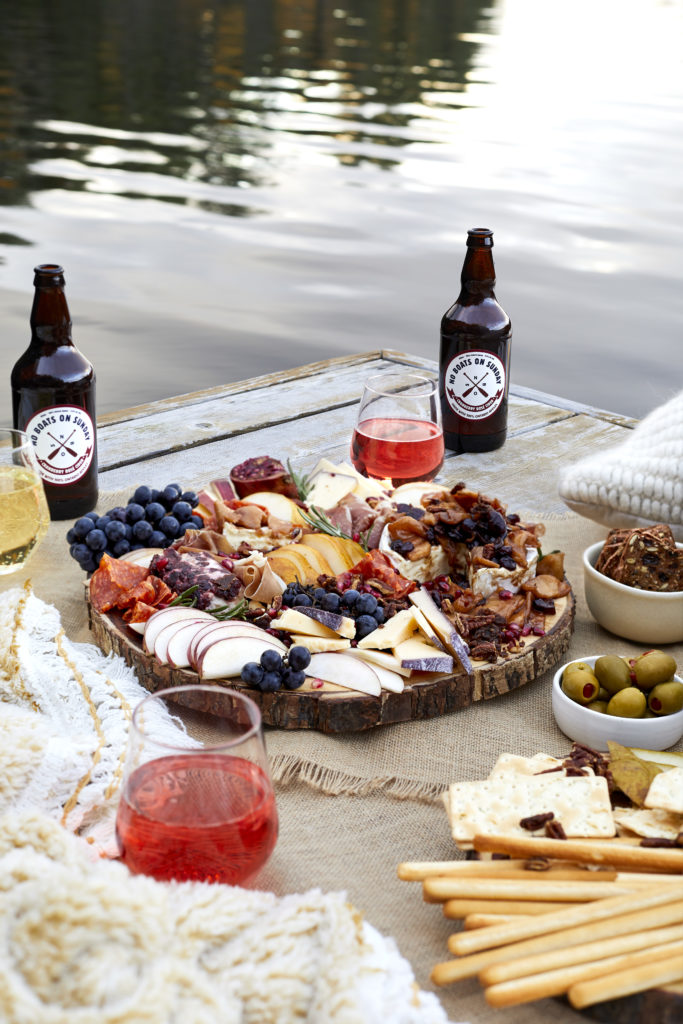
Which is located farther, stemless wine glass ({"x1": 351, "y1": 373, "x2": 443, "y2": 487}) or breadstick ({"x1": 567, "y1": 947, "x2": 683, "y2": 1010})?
stemless wine glass ({"x1": 351, "y1": 373, "x2": 443, "y2": 487})

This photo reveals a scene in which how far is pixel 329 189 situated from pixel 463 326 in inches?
324

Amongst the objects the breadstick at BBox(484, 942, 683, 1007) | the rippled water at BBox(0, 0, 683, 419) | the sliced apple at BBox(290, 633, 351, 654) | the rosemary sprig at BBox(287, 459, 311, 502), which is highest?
the breadstick at BBox(484, 942, 683, 1007)

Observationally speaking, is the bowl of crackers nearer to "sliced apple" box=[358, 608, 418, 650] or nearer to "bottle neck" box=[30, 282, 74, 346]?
"sliced apple" box=[358, 608, 418, 650]

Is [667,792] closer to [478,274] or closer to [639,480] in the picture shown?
[639,480]

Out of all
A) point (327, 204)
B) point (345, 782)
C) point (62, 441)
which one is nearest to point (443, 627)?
point (345, 782)

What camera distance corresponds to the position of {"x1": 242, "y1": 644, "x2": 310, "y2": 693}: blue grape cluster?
1.47 m

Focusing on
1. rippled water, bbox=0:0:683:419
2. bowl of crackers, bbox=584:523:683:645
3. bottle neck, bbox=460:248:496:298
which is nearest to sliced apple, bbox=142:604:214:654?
bowl of crackers, bbox=584:523:683:645

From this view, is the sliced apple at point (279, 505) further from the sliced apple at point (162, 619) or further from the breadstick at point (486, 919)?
the breadstick at point (486, 919)

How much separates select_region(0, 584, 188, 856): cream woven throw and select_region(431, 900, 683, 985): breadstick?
40cm

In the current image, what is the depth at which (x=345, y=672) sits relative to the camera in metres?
1.52

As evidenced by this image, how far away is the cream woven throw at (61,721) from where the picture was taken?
1.28 m

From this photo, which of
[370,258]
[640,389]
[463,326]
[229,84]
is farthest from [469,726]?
[229,84]

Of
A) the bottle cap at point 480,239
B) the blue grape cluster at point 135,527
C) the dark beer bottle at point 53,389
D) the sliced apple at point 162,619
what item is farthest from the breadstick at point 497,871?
the bottle cap at point 480,239

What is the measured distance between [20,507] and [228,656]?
60cm
